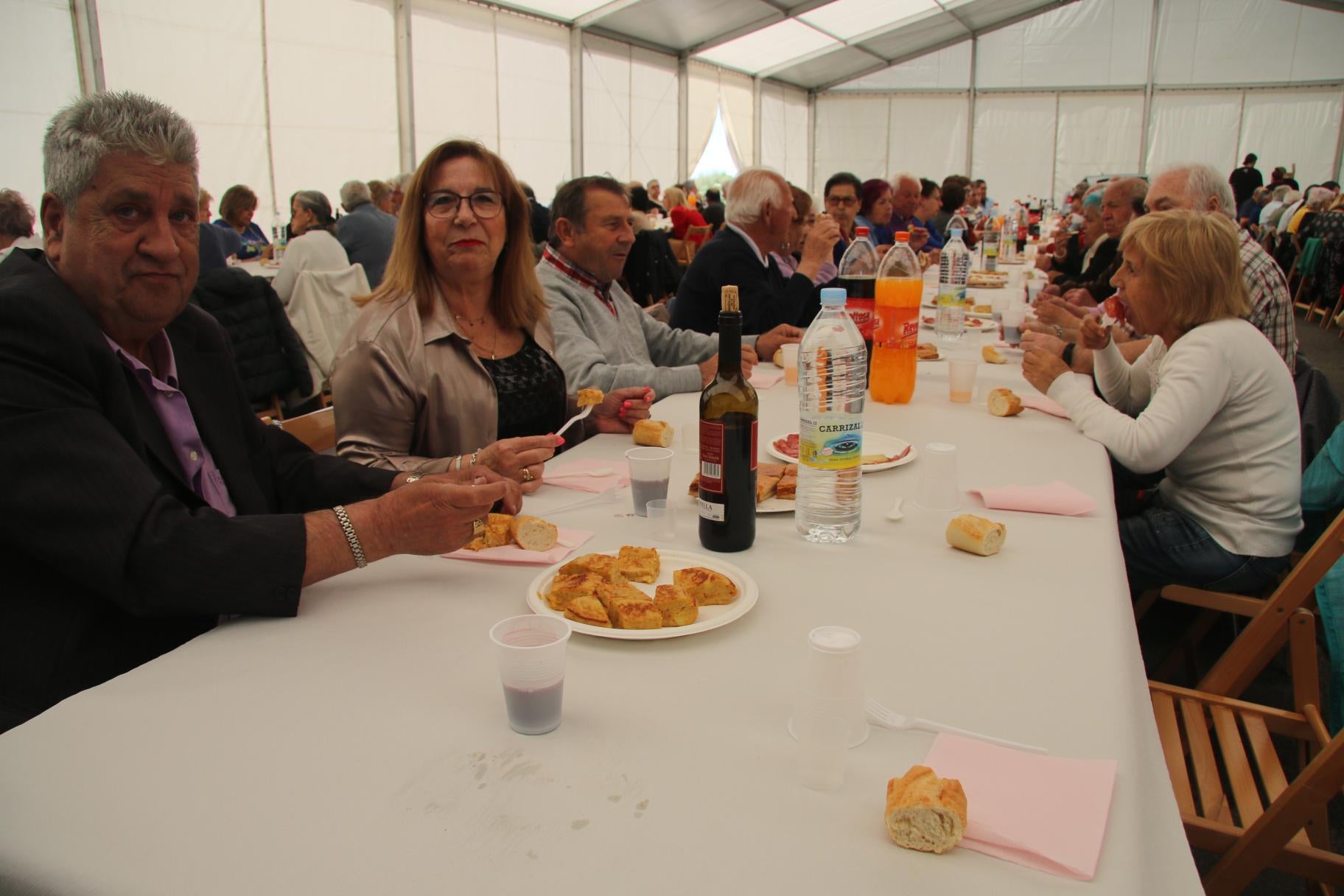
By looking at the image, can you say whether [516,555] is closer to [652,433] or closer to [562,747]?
[562,747]

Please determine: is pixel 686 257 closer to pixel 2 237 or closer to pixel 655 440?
pixel 2 237

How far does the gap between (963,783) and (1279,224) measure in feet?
42.5

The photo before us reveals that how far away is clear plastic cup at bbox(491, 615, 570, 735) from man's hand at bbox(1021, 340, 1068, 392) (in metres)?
1.80

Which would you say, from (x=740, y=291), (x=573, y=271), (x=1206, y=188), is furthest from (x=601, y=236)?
(x=1206, y=188)

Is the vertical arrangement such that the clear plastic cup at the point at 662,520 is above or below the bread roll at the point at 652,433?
below

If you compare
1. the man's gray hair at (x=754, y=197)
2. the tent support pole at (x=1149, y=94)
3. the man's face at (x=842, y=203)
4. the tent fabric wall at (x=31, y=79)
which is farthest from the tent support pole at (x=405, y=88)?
the tent support pole at (x=1149, y=94)

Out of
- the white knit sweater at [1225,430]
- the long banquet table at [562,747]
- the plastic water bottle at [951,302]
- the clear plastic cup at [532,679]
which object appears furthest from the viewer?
the plastic water bottle at [951,302]

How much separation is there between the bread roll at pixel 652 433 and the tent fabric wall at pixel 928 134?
19038mm

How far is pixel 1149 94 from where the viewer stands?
1753cm

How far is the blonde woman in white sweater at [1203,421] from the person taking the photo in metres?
2.11

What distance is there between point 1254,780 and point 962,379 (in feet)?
3.98

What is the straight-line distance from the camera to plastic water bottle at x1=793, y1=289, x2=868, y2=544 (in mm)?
1396

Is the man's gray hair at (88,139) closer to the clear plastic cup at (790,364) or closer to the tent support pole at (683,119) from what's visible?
the clear plastic cup at (790,364)

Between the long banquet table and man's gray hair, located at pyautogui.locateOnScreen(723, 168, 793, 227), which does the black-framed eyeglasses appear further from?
man's gray hair, located at pyautogui.locateOnScreen(723, 168, 793, 227)
